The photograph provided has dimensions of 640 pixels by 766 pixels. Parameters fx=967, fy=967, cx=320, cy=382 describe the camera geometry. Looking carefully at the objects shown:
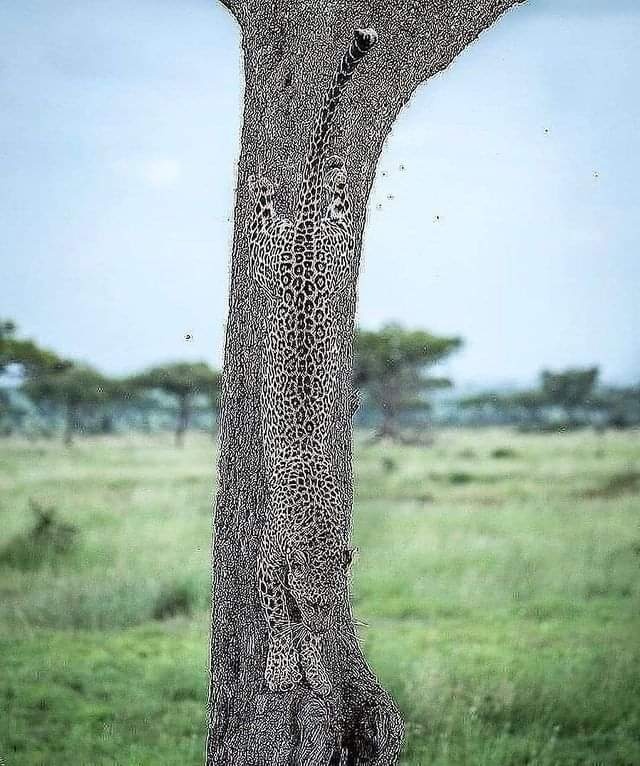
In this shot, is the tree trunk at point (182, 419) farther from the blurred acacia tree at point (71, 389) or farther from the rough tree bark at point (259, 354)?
the rough tree bark at point (259, 354)

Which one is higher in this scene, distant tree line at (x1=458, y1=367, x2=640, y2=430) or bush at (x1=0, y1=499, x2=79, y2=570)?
distant tree line at (x1=458, y1=367, x2=640, y2=430)

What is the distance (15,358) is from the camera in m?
3.88

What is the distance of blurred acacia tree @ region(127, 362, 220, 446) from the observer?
12.8ft

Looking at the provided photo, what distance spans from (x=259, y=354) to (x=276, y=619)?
57 centimetres

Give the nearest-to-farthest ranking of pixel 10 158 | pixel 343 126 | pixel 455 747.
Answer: pixel 343 126 → pixel 455 747 → pixel 10 158

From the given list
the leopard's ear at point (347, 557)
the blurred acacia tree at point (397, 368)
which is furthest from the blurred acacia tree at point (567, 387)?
the leopard's ear at point (347, 557)

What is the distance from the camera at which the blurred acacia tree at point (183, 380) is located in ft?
12.8

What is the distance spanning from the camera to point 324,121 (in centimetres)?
168

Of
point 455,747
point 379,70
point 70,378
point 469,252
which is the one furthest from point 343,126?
point 455,747

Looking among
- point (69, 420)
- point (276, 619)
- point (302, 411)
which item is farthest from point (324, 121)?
point (69, 420)

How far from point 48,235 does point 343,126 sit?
7.20 feet

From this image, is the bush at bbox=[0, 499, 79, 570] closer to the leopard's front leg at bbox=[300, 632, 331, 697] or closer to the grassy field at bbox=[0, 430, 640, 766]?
the grassy field at bbox=[0, 430, 640, 766]

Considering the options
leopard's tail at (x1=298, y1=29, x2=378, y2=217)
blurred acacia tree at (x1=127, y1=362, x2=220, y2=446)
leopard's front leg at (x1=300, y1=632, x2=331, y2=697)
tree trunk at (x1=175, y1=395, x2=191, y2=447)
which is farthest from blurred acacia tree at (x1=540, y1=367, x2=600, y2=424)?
leopard's tail at (x1=298, y1=29, x2=378, y2=217)

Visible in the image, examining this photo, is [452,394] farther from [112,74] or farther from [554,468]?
[112,74]
